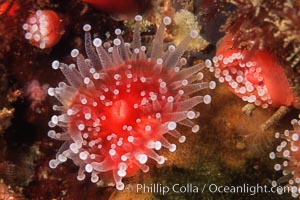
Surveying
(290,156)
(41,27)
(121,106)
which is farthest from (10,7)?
(290,156)

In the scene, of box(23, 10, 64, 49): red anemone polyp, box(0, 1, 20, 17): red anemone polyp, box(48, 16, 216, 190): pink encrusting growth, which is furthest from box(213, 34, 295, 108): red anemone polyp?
box(0, 1, 20, 17): red anemone polyp

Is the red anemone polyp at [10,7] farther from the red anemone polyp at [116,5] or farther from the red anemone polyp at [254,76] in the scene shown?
the red anemone polyp at [254,76]

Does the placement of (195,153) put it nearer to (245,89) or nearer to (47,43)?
(245,89)

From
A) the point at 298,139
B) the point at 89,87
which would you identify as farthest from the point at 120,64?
the point at 298,139

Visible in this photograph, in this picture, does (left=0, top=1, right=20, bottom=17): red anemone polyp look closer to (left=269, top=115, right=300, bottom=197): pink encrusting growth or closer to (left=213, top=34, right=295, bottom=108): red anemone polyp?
(left=213, top=34, right=295, bottom=108): red anemone polyp

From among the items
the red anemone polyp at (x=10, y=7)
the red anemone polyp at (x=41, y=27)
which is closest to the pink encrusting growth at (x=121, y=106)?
the red anemone polyp at (x=41, y=27)
